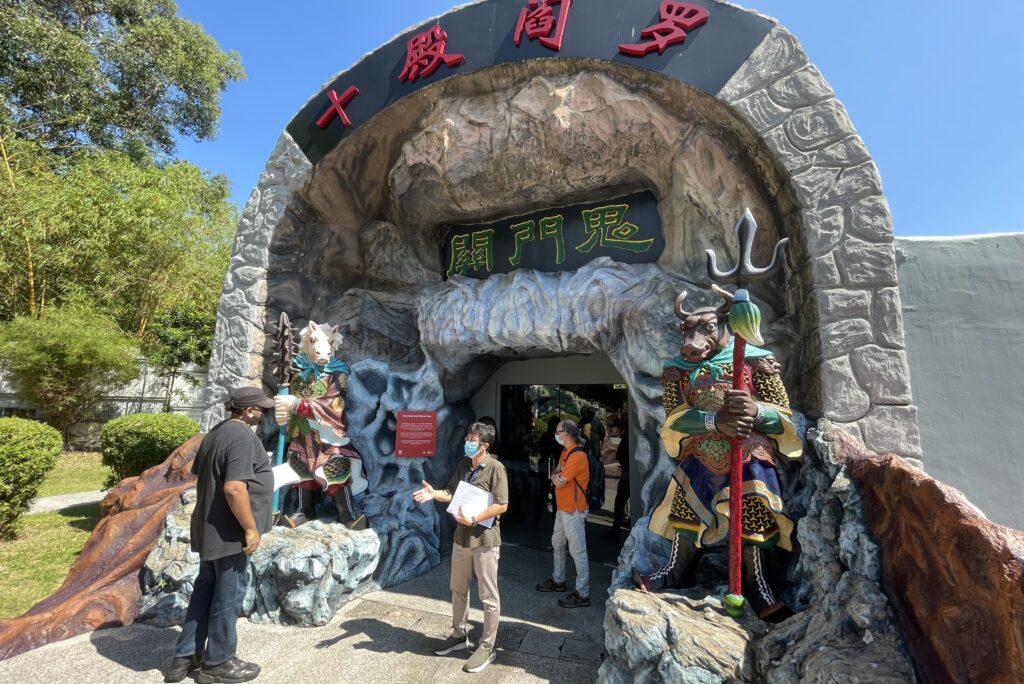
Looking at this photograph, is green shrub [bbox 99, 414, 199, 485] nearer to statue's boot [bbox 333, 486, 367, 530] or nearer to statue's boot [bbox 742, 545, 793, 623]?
statue's boot [bbox 333, 486, 367, 530]

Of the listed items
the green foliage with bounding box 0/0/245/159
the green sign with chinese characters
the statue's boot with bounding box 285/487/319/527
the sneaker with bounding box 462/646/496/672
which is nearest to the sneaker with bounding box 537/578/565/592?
the sneaker with bounding box 462/646/496/672

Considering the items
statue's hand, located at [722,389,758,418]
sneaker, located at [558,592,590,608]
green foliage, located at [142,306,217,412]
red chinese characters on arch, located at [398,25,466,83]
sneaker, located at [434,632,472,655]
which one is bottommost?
sneaker, located at [558,592,590,608]

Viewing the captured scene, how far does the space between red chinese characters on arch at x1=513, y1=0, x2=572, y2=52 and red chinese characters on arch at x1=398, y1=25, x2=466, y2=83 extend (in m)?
0.58

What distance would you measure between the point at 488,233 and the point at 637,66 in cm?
229

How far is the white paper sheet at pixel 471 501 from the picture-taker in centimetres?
280

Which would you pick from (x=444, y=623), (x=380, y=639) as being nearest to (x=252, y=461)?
(x=380, y=639)

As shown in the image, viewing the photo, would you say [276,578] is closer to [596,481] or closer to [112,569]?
[112,569]

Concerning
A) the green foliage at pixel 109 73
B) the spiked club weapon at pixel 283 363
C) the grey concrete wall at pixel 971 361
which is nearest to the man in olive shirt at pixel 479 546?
the spiked club weapon at pixel 283 363

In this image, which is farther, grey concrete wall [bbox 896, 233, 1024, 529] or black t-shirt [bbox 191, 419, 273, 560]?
grey concrete wall [bbox 896, 233, 1024, 529]

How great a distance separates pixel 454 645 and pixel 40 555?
492cm

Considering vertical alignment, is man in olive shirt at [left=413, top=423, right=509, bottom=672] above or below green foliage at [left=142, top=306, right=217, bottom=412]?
below

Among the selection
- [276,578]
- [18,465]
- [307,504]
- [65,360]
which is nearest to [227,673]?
[276,578]

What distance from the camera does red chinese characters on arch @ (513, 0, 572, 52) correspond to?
3.94m

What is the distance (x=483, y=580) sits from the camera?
9.34 ft
